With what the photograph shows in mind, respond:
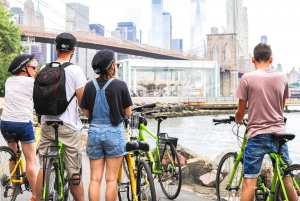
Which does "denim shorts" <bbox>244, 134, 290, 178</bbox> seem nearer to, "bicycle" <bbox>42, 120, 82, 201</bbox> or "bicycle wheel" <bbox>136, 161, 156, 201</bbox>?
"bicycle wheel" <bbox>136, 161, 156, 201</bbox>

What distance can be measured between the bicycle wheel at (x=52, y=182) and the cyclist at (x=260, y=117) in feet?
4.51

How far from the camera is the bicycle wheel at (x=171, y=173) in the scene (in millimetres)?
5379

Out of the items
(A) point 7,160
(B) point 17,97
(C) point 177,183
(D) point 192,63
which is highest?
(D) point 192,63

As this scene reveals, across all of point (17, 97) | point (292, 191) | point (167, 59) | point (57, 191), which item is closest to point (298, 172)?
point (292, 191)

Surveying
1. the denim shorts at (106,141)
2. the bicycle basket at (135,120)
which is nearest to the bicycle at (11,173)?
the bicycle basket at (135,120)

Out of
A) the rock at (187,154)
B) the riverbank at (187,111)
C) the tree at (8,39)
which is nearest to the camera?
the rock at (187,154)

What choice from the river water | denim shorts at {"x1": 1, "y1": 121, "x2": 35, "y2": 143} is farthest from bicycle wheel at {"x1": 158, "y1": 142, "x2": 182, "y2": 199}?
the river water

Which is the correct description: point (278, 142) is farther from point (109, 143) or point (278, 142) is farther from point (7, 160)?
point (7, 160)

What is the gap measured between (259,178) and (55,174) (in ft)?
5.09

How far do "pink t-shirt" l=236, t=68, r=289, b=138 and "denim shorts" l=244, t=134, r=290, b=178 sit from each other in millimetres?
49

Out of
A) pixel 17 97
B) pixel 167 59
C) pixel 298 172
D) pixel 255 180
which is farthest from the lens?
pixel 167 59

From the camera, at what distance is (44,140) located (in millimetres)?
3965

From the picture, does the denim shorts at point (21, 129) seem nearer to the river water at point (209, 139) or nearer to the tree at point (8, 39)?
the river water at point (209, 139)

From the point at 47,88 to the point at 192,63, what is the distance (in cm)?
6291
